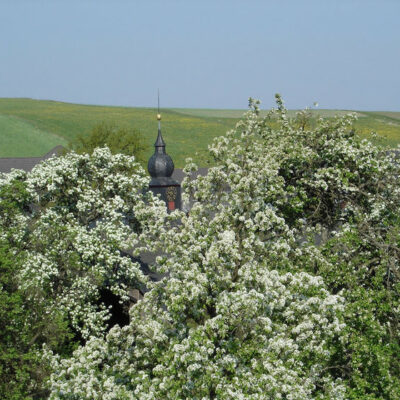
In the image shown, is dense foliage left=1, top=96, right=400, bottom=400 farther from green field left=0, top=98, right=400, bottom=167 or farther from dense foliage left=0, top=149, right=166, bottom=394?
green field left=0, top=98, right=400, bottom=167

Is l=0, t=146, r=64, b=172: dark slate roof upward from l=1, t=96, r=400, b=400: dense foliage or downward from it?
downward

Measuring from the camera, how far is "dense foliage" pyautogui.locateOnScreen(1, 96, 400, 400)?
15.9 meters

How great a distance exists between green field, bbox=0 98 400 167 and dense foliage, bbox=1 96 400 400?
75.5 meters

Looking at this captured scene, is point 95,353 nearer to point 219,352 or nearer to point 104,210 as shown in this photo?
point 219,352

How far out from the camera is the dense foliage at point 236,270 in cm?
1593

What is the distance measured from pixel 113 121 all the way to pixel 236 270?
125 meters

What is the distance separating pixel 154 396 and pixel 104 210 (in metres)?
15.4

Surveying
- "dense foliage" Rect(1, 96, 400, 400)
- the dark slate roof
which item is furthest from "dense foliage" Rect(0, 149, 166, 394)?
the dark slate roof

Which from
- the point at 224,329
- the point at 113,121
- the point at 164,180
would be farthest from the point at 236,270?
the point at 113,121

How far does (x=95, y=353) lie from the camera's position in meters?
18.3

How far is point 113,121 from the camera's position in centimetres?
14050

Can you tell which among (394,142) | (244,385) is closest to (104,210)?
(244,385)

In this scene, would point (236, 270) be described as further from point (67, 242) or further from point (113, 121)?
point (113, 121)

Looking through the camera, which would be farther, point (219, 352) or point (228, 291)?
point (228, 291)
